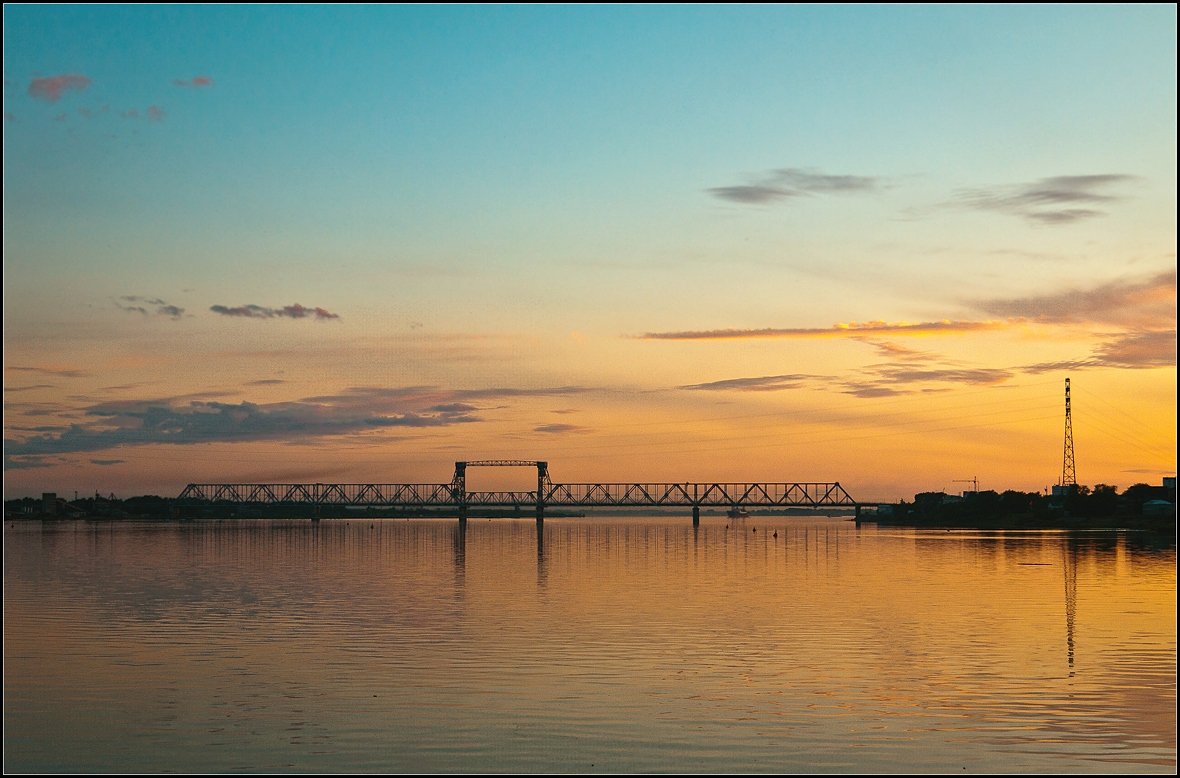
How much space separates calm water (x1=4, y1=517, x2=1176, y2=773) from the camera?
24.2 metres

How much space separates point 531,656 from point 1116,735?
17.1 m

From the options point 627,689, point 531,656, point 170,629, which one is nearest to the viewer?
point 627,689

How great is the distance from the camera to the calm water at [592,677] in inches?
954

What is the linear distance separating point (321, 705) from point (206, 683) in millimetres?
4812

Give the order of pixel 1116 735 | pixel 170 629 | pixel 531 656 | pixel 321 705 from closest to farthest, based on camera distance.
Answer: pixel 1116 735 < pixel 321 705 < pixel 531 656 < pixel 170 629

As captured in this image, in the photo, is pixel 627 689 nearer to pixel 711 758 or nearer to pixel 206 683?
pixel 711 758

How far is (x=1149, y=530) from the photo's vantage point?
165 meters

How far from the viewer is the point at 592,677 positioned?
32.8 m

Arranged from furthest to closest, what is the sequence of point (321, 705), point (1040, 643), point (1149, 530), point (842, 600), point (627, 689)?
point (1149, 530) → point (842, 600) → point (1040, 643) → point (627, 689) → point (321, 705)

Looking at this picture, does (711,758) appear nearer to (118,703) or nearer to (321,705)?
(321,705)

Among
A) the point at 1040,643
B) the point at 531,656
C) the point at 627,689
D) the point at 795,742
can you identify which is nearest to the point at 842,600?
the point at 1040,643

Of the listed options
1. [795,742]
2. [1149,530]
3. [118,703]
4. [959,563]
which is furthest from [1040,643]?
[1149,530]

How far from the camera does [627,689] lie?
30969 millimetres

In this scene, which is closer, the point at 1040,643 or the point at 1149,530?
the point at 1040,643
